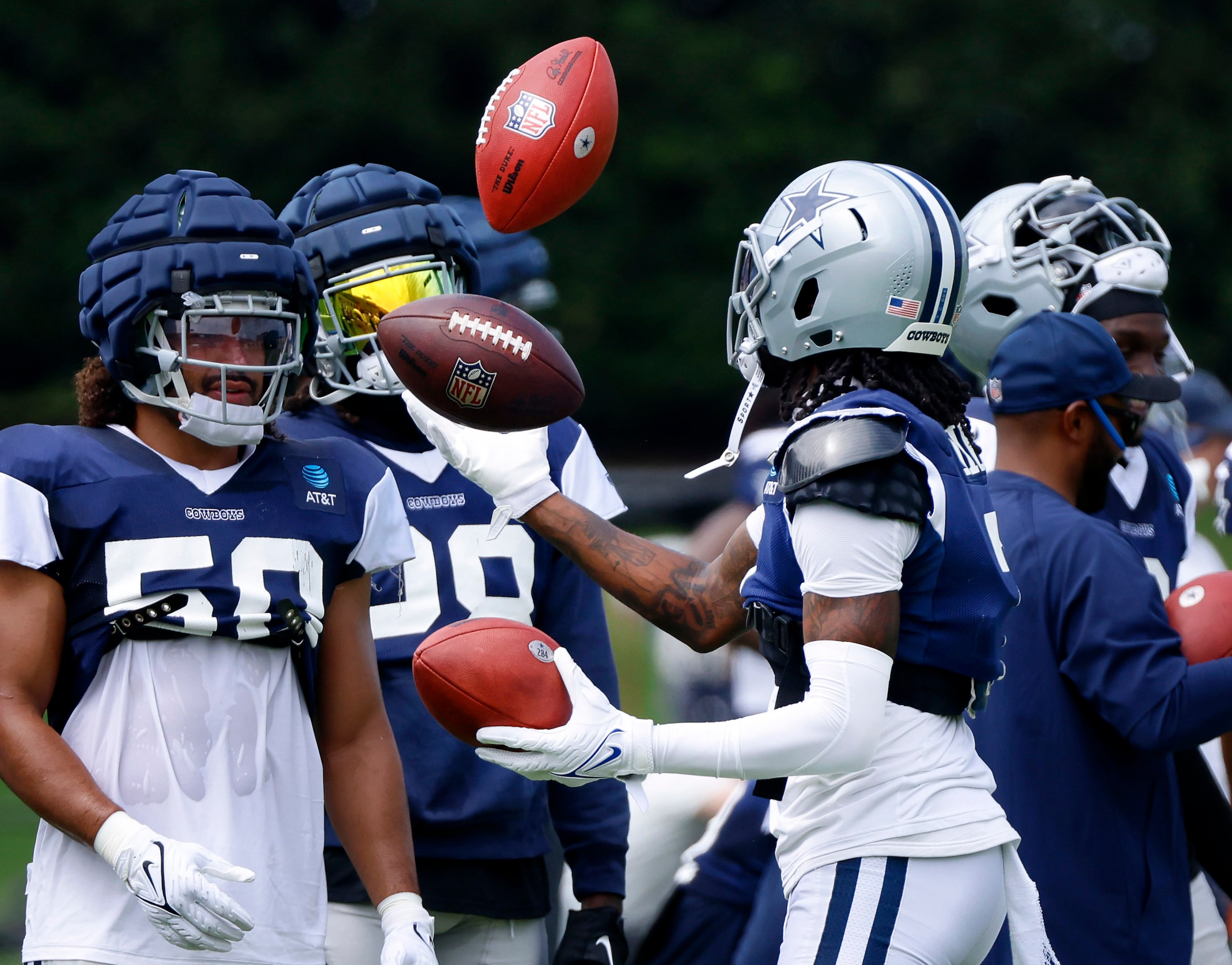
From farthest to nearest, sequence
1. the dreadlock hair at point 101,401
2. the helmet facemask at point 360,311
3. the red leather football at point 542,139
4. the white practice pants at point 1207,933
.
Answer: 1. the white practice pants at point 1207,933
2. the helmet facemask at point 360,311
3. the red leather football at point 542,139
4. the dreadlock hair at point 101,401

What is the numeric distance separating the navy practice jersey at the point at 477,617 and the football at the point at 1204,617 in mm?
1176

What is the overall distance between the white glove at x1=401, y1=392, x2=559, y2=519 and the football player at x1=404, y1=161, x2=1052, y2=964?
391 mm

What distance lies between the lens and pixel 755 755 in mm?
2455

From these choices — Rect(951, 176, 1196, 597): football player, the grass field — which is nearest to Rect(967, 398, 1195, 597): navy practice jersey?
Rect(951, 176, 1196, 597): football player

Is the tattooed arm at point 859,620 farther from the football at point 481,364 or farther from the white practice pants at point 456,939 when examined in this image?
the white practice pants at point 456,939

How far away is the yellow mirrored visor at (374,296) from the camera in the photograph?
3584 millimetres

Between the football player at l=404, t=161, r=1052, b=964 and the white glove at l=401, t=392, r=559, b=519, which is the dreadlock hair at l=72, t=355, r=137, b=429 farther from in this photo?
the football player at l=404, t=161, r=1052, b=964

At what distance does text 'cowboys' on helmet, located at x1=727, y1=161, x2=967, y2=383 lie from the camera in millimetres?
2762

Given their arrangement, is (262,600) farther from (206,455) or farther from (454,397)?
(454,397)

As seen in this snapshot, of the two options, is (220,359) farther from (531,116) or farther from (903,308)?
(903,308)

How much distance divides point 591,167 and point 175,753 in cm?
152

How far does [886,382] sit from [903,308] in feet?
0.41

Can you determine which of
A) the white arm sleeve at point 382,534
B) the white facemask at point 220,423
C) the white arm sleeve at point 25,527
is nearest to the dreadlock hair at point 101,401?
the white facemask at point 220,423

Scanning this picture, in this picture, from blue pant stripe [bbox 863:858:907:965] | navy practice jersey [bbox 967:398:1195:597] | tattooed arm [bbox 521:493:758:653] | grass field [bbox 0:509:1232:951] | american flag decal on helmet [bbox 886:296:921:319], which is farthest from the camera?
grass field [bbox 0:509:1232:951]
